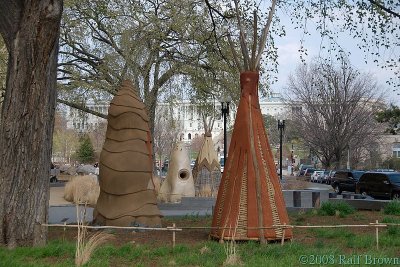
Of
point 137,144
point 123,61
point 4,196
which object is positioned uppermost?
point 123,61

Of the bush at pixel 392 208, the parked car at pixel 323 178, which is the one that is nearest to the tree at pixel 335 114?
the parked car at pixel 323 178

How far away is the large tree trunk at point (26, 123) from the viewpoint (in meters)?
9.34

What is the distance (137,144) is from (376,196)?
706 inches

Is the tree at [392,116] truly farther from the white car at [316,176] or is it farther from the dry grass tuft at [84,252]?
the dry grass tuft at [84,252]

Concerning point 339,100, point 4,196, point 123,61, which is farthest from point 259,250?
point 339,100

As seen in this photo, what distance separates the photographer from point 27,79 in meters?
9.40

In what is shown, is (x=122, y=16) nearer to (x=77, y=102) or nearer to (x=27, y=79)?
(x=77, y=102)

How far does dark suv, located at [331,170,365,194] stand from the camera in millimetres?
34875

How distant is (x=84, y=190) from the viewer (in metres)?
22.1

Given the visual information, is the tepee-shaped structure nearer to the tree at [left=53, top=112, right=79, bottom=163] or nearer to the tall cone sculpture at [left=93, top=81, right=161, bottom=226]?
the tall cone sculpture at [left=93, top=81, right=161, bottom=226]

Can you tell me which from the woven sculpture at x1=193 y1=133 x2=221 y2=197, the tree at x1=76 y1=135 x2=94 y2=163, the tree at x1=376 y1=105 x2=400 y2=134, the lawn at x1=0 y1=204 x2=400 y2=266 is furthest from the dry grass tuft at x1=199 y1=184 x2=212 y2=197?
the tree at x1=76 y1=135 x2=94 y2=163

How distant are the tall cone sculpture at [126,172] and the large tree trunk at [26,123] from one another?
270cm

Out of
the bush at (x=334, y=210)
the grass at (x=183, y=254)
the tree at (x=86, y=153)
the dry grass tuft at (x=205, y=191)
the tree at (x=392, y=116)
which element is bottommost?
the grass at (x=183, y=254)

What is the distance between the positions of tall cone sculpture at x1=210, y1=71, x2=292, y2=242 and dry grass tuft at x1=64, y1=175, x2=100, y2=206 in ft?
34.8
